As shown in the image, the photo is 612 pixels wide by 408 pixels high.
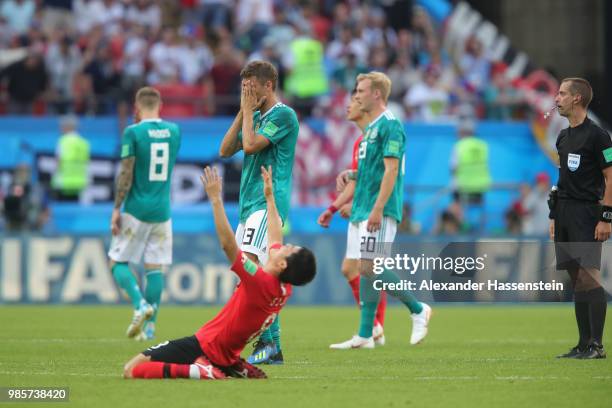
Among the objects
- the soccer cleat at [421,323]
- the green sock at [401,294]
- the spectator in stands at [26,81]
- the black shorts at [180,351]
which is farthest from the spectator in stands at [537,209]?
the black shorts at [180,351]

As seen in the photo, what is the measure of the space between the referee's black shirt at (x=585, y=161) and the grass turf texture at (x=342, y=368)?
1.50 meters

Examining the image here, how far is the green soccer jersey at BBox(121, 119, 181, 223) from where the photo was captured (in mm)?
13594

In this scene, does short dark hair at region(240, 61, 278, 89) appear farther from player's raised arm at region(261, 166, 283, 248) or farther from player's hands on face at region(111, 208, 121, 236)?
player's hands on face at region(111, 208, 121, 236)

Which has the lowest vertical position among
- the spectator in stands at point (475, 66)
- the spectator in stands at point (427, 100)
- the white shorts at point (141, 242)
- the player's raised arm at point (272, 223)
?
the white shorts at point (141, 242)

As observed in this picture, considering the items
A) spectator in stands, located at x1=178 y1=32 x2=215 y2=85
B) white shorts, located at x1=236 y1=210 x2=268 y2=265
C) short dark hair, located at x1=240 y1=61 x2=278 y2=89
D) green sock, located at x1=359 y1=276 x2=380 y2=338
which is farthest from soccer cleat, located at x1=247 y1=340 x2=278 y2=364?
spectator in stands, located at x1=178 y1=32 x2=215 y2=85

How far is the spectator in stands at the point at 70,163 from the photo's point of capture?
21984 mm

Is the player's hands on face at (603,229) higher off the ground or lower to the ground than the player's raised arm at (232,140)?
lower

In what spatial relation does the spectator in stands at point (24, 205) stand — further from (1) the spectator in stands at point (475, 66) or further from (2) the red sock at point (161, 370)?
(2) the red sock at point (161, 370)

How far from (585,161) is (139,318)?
5.21m

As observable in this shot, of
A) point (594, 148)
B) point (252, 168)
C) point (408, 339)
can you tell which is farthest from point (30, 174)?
point (594, 148)

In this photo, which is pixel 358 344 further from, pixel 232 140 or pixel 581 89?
pixel 581 89

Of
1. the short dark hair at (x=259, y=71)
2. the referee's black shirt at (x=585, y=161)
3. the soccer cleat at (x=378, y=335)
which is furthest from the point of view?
the soccer cleat at (x=378, y=335)

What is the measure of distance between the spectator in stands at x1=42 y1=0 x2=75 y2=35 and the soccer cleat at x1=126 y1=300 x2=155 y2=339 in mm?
12899

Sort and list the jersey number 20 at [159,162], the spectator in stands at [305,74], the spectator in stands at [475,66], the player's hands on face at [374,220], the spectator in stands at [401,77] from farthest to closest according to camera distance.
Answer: the spectator in stands at [475,66] < the spectator in stands at [401,77] < the spectator in stands at [305,74] < the jersey number 20 at [159,162] < the player's hands on face at [374,220]
